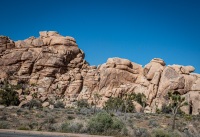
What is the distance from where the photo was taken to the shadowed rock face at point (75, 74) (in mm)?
89688

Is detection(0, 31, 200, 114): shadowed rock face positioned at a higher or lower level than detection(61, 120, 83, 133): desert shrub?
higher

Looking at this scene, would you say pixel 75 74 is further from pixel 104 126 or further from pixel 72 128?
pixel 104 126

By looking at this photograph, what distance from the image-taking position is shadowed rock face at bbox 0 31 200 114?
89.7 m

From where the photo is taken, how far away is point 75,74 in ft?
335

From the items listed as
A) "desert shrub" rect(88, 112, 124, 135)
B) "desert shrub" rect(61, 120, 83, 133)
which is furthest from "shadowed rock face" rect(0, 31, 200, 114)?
"desert shrub" rect(61, 120, 83, 133)

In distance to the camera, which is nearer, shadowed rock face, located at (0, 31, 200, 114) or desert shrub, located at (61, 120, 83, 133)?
desert shrub, located at (61, 120, 83, 133)

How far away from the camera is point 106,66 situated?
10312 cm

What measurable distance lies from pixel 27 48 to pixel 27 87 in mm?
20137

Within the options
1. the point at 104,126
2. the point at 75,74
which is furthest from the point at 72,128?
the point at 75,74

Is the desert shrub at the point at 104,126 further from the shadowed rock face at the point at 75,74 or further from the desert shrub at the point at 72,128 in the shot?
the shadowed rock face at the point at 75,74

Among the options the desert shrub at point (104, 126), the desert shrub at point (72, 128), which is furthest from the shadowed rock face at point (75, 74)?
the desert shrub at point (72, 128)

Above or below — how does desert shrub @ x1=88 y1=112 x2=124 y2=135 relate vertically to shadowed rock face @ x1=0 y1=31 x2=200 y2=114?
below

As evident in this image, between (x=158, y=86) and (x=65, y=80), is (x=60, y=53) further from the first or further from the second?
(x=158, y=86)

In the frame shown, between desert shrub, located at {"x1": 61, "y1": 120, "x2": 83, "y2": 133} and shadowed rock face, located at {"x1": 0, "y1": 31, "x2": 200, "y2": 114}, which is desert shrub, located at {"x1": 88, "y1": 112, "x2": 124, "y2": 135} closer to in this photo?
desert shrub, located at {"x1": 61, "y1": 120, "x2": 83, "y2": 133}
